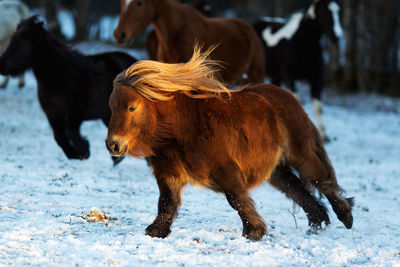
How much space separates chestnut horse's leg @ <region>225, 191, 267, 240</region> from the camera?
4191 mm

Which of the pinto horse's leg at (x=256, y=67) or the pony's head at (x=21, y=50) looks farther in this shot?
the pinto horse's leg at (x=256, y=67)

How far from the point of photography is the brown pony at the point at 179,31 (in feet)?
24.3

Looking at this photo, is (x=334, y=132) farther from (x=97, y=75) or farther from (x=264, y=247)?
(x=264, y=247)

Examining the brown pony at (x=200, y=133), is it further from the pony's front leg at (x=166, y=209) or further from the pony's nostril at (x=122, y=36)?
the pony's nostril at (x=122, y=36)

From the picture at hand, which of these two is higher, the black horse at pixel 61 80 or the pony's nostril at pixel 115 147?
the pony's nostril at pixel 115 147

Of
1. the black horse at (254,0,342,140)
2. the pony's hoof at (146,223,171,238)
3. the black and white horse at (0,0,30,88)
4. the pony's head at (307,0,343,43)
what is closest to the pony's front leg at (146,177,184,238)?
the pony's hoof at (146,223,171,238)

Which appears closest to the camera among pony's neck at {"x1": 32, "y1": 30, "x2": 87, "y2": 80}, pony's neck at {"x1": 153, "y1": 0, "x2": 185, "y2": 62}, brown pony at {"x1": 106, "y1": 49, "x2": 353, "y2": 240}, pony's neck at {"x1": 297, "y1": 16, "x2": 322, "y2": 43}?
brown pony at {"x1": 106, "y1": 49, "x2": 353, "y2": 240}

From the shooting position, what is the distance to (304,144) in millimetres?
4660

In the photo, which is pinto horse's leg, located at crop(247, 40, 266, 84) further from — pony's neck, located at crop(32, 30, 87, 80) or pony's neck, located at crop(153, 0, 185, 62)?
pony's neck, located at crop(32, 30, 87, 80)

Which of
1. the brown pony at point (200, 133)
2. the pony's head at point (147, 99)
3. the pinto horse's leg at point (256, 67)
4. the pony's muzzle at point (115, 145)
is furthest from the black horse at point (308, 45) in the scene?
the pony's muzzle at point (115, 145)

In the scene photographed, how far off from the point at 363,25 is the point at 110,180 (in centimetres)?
1512

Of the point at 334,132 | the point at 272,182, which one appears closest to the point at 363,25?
the point at 334,132

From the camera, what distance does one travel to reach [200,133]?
414 cm

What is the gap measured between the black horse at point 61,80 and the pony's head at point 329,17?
5.86m
